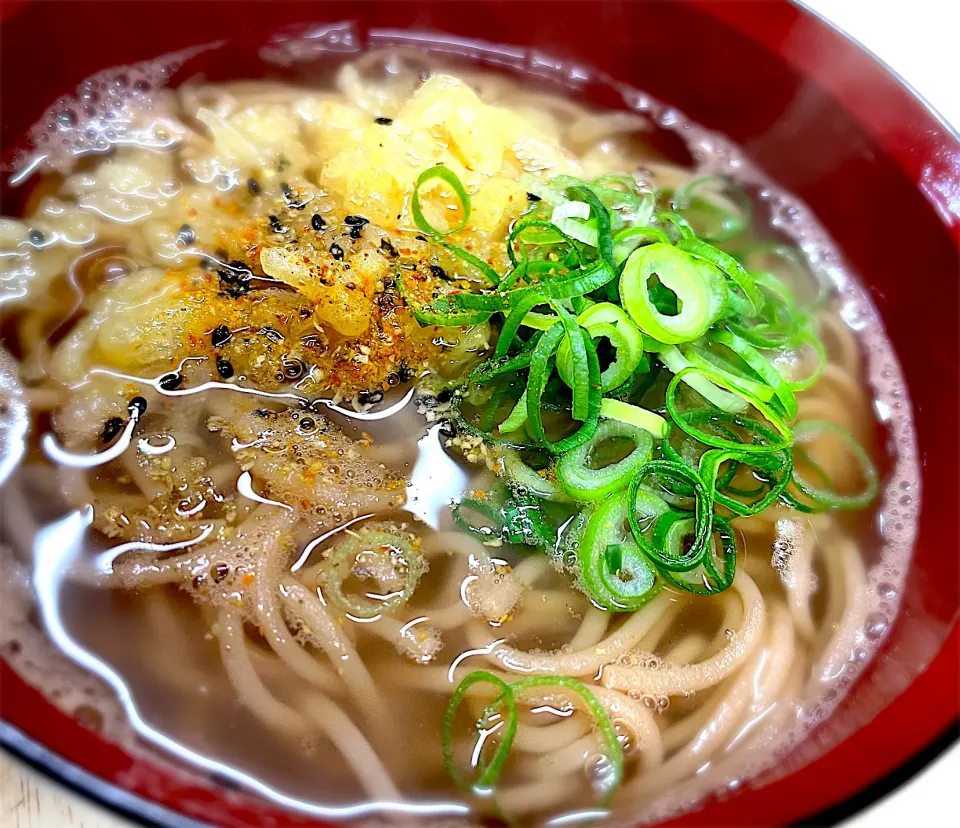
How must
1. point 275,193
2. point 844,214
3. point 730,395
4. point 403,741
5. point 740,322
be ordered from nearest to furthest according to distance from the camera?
point 403,741 → point 730,395 → point 740,322 → point 275,193 → point 844,214

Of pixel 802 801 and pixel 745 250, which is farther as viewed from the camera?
pixel 745 250

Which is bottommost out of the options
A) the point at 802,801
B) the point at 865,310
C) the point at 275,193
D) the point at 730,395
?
the point at 275,193

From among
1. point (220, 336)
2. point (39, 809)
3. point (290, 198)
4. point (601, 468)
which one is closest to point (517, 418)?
point (601, 468)

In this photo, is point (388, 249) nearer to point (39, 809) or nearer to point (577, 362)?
point (577, 362)

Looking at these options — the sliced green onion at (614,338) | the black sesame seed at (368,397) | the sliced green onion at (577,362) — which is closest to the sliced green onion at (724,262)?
the sliced green onion at (614,338)

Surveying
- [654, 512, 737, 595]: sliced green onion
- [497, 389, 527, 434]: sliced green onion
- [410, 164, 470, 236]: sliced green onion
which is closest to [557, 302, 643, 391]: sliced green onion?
[497, 389, 527, 434]: sliced green onion

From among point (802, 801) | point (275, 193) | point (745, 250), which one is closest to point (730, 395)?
point (745, 250)

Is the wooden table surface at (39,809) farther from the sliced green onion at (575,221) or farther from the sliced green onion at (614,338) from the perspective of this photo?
the sliced green onion at (575,221)

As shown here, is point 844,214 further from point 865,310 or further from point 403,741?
point 403,741
